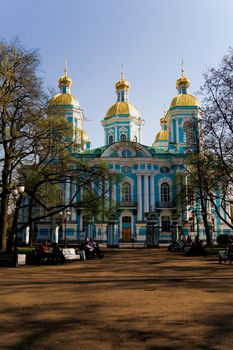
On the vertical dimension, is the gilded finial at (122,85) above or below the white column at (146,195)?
above

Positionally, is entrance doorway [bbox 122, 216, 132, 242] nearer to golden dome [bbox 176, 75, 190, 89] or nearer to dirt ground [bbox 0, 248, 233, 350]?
golden dome [bbox 176, 75, 190, 89]

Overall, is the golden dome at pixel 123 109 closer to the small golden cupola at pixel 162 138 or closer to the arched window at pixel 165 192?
the small golden cupola at pixel 162 138

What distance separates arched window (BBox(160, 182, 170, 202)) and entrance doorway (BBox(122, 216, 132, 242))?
4878mm

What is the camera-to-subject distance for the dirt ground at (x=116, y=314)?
4883 mm

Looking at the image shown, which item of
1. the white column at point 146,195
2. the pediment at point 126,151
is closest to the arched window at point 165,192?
the white column at point 146,195

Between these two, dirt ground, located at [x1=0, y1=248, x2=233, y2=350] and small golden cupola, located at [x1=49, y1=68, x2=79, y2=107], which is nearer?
dirt ground, located at [x1=0, y1=248, x2=233, y2=350]

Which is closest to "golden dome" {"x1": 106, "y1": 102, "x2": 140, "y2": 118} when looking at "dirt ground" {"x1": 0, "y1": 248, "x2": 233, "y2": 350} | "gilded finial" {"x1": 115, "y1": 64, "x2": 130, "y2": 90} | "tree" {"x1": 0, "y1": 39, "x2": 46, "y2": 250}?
"gilded finial" {"x1": 115, "y1": 64, "x2": 130, "y2": 90}

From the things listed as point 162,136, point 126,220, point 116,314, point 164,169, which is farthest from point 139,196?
point 116,314

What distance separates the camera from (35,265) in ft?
53.3

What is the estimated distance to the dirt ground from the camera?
16.0 feet

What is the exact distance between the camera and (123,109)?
52875 millimetres

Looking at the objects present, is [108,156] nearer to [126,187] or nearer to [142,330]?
[126,187]

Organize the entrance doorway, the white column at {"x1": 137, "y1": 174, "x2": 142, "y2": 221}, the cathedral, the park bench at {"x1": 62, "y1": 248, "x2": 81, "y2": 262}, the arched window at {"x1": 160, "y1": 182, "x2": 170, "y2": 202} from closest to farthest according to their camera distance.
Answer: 1. the park bench at {"x1": 62, "y1": 248, "x2": 81, "y2": 262}
2. the cathedral
3. the entrance doorway
4. the white column at {"x1": 137, "y1": 174, "x2": 142, "y2": 221}
5. the arched window at {"x1": 160, "y1": 182, "x2": 170, "y2": 202}

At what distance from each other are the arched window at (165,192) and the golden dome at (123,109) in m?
12.2
